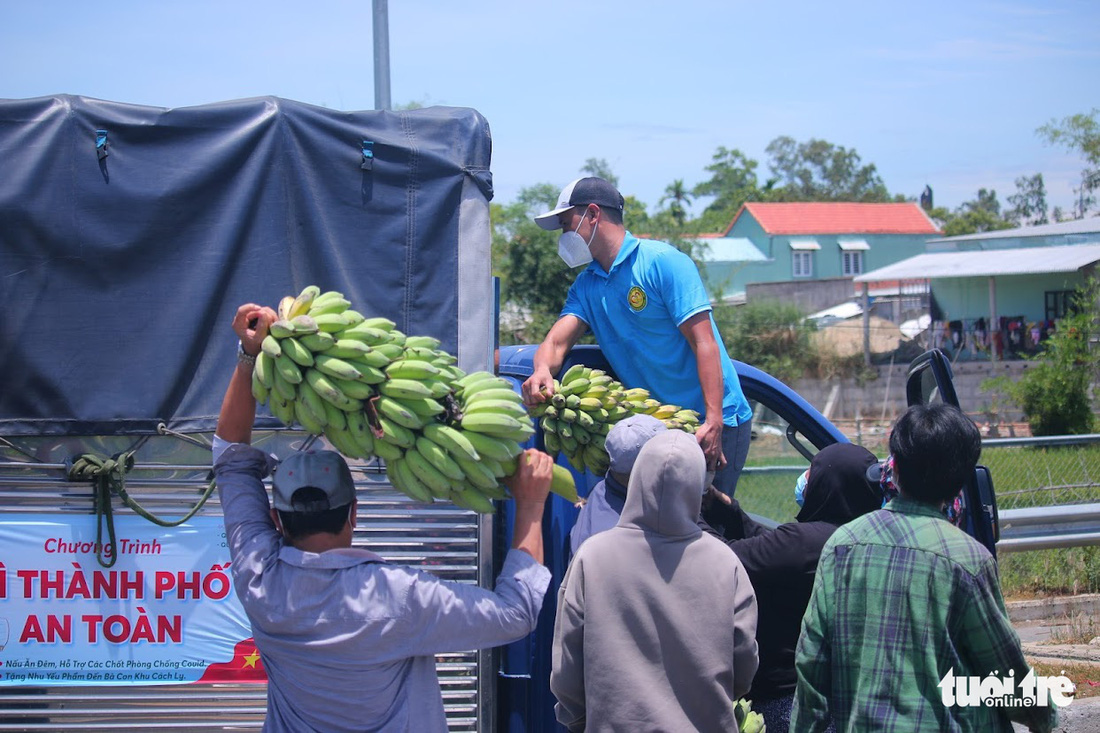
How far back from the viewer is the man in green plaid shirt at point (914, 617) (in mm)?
2525

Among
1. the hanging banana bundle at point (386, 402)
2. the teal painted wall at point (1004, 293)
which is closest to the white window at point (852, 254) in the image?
the teal painted wall at point (1004, 293)

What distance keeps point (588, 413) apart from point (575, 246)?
100 centimetres

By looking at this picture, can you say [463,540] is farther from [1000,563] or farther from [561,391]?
[1000,563]

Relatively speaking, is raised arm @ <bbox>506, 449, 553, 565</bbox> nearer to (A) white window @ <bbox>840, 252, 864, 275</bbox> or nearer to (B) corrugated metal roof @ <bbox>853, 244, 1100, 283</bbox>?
(B) corrugated metal roof @ <bbox>853, 244, 1100, 283</bbox>

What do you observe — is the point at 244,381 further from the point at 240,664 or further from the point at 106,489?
the point at 240,664

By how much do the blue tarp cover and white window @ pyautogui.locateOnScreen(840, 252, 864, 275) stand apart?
54475mm

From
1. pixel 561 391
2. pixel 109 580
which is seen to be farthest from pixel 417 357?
pixel 109 580

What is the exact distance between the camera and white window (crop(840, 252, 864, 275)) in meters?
55.2

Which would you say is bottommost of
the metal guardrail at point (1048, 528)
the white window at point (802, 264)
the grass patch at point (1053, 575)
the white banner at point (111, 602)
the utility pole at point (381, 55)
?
the grass patch at point (1053, 575)

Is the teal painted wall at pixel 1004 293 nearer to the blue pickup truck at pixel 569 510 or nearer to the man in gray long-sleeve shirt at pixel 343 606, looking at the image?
the blue pickup truck at pixel 569 510

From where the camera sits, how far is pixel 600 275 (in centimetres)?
420

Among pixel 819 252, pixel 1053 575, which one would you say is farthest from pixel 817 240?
pixel 1053 575

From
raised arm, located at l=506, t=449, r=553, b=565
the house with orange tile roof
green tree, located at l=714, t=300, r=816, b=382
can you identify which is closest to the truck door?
raised arm, located at l=506, t=449, r=553, b=565

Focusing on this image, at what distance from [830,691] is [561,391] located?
4.54 feet
